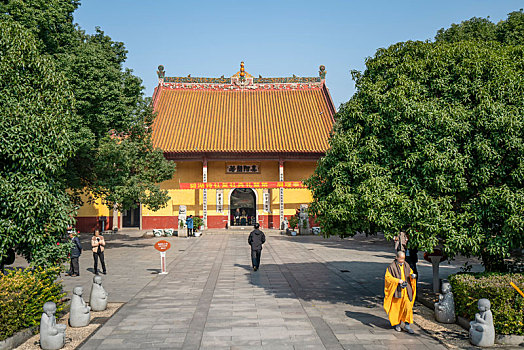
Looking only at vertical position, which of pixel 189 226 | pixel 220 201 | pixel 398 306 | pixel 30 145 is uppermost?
pixel 30 145

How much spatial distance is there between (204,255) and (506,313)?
12.4 metres

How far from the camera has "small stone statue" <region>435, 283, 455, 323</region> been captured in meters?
7.63

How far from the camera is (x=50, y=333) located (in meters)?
6.34

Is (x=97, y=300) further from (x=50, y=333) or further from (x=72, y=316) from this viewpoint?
(x=50, y=333)

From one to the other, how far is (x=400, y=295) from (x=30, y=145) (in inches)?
282

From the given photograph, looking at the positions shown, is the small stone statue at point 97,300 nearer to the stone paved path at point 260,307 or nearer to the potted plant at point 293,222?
the stone paved path at point 260,307

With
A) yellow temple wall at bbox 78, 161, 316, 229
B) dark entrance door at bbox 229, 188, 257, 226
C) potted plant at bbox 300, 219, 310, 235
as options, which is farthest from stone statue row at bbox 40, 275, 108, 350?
dark entrance door at bbox 229, 188, 257, 226

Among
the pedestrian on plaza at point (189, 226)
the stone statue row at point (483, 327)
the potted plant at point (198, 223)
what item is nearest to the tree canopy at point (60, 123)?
the pedestrian on plaza at point (189, 226)

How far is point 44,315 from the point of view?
6465mm

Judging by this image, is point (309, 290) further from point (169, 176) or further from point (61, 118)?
point (169, 176)

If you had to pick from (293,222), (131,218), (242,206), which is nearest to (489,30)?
(293,222)

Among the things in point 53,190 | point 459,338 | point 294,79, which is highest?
point 294,79

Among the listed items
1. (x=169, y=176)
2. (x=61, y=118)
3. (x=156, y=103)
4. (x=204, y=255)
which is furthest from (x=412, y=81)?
(x=156, y=103)

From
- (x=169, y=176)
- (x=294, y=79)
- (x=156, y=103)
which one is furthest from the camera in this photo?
(x=294, y=79)
